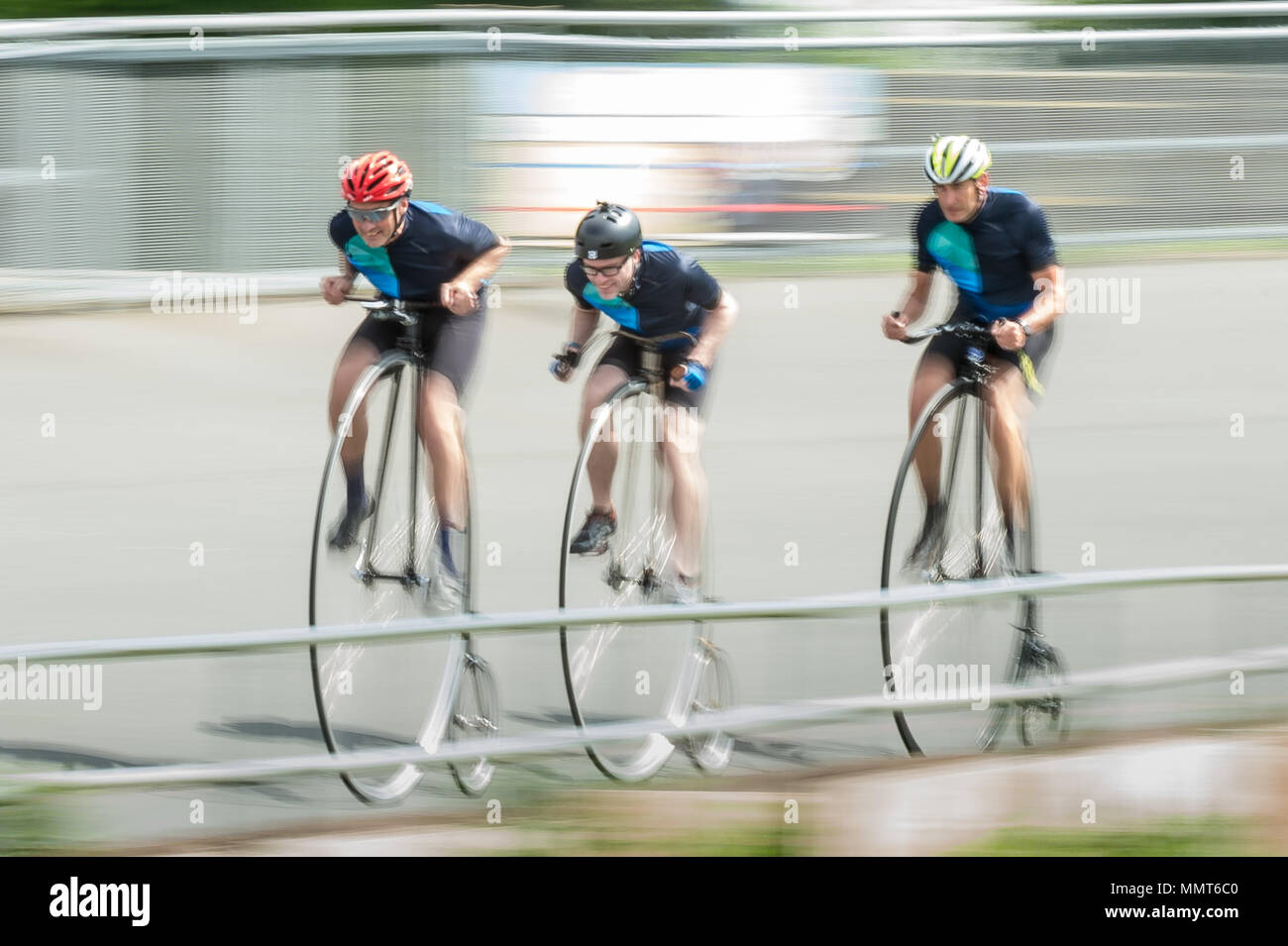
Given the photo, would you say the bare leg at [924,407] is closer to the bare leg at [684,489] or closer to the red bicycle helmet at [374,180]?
the bare leg at [684,489]

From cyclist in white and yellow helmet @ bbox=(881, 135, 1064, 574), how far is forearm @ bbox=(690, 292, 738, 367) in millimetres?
530

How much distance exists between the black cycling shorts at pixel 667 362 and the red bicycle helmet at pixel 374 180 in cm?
93

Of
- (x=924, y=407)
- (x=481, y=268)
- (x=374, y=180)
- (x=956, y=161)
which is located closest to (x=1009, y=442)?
(x=924, y=407)

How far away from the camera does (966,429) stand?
21.1 ft

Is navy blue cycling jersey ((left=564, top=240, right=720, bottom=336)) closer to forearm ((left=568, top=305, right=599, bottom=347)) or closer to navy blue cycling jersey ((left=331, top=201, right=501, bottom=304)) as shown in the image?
forearm ((left=568, top=305, right=599, bottom=347))

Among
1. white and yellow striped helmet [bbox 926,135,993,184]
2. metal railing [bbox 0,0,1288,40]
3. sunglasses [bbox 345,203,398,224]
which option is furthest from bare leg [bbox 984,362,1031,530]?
metal railing [bbox 0,0,1288,40]

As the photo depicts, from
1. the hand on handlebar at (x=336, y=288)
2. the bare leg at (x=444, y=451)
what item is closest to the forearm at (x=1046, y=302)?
the bare leg at (x=444, y=451)

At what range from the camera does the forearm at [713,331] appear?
6.24 meters

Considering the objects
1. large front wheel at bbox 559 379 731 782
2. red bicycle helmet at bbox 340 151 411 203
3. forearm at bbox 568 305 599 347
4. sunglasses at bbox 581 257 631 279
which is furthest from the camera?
forearm at bbox 568 305 599 347

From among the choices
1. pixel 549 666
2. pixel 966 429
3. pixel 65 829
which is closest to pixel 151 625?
pixel 549 666

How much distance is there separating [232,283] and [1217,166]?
6.59 meters

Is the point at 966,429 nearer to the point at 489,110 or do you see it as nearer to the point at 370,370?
the point at 370,370

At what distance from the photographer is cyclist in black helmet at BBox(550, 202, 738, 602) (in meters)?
6.18
